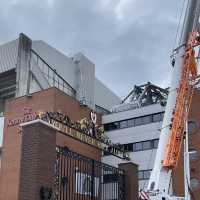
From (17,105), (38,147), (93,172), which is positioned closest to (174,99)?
(93,172)

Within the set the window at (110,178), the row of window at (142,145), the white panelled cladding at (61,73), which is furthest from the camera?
the white panelled cladding at (61,73)

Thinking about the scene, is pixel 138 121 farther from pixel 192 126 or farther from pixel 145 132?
pixel 192 126

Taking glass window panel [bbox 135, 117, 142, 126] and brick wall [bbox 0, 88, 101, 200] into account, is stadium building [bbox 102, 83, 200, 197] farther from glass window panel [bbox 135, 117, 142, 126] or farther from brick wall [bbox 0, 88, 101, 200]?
brick wall [bbox 0, 88, 101, 200]

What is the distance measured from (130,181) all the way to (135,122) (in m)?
30.1

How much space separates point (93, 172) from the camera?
1423cm

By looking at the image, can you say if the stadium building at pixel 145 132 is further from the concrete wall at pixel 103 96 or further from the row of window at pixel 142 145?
the concrete wall at pixel 103 96

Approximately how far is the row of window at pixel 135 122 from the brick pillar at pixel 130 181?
28.3 m

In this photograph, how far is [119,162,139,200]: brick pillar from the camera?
1612 cm

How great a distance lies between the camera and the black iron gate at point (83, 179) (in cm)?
1301

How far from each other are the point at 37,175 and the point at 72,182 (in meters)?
2.47

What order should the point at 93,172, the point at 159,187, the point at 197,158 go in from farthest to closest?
the point at 197,158 < the point at 159,187 < the point at 93,172

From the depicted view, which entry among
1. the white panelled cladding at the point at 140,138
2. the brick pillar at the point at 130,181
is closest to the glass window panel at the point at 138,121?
the white panelled cladding at the point at 140,138

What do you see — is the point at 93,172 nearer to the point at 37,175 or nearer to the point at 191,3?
the point at 37,175

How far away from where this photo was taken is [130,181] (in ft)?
53.5
